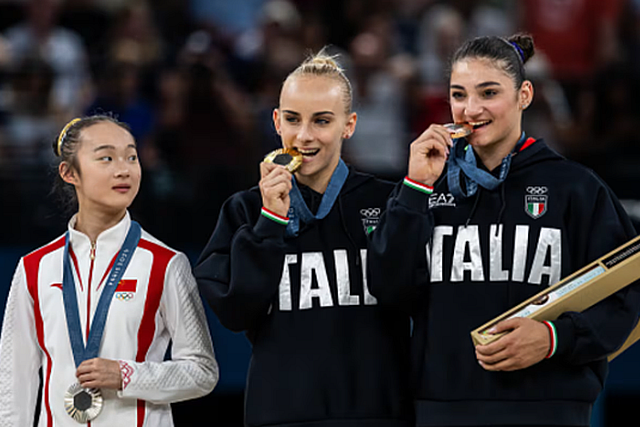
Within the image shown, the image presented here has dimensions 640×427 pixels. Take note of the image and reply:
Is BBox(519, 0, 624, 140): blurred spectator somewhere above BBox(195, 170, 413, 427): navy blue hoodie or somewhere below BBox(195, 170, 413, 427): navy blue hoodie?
above

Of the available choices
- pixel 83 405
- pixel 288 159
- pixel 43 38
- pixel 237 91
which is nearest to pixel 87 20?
pixel 43 38

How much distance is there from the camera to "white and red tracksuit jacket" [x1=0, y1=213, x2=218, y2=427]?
3.39 meters

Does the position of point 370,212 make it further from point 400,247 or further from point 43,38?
point 43,38

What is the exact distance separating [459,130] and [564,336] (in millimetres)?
731

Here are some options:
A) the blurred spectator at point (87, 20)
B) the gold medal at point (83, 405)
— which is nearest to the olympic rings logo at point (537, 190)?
the gold medal at point (83, 405)

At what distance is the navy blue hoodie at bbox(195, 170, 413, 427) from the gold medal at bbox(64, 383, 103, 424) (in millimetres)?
501

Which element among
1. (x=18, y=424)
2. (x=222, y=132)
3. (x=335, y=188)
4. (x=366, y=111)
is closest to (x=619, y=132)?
(x=366, y=111)

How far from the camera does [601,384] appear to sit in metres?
3.21

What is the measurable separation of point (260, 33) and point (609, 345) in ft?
16.3

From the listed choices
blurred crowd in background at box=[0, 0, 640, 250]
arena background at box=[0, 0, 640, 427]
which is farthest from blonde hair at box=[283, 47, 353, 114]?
blurred crowd in background at box=[0, 0, 640, 250]

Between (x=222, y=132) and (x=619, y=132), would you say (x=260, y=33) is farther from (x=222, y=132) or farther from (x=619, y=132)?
(x=619, y=132)

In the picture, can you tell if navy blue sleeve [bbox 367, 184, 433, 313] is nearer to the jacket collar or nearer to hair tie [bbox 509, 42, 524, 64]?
hair tie [bbox 509, 42, 524, 64]

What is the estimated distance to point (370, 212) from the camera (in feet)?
11.3

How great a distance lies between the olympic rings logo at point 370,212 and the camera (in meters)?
3.44
